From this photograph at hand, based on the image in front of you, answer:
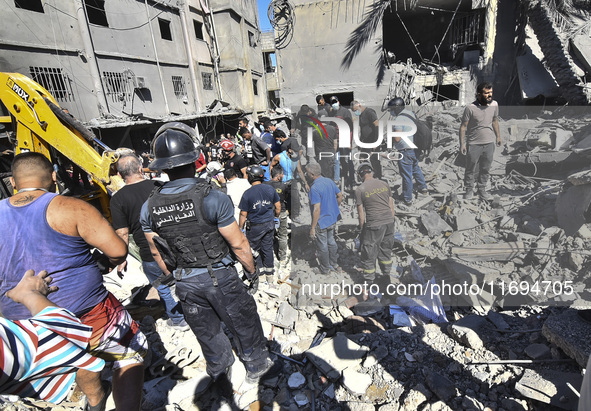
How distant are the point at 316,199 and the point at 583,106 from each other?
1068 cm

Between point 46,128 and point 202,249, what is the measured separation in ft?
13.0

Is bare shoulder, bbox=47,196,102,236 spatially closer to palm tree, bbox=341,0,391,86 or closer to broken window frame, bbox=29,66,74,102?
palm tree, bbox=341,0,391,86

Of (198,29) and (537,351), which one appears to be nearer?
(537,351)

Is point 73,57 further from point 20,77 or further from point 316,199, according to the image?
point 316,199

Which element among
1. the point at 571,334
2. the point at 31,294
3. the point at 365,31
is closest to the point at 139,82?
the point at 365,31

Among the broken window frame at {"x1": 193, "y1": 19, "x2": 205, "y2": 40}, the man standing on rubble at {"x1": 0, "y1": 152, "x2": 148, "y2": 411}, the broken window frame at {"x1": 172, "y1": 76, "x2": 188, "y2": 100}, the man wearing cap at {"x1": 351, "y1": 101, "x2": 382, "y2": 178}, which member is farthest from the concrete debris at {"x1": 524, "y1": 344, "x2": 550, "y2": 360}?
the broken window frame at {"x1": 193, "y1": 19, "x2": 205, "y2": 40}

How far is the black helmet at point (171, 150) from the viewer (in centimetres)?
222

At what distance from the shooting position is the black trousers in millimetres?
2424

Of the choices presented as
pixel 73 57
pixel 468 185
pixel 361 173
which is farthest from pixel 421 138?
pixel 73 57

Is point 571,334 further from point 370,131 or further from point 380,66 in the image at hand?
point 380,66

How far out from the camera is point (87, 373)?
2299 millimetres

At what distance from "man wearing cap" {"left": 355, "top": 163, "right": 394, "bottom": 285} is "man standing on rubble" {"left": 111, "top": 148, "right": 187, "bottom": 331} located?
8.66ft

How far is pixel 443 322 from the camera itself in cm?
358

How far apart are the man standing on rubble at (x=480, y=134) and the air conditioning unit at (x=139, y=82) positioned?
15073 millimetres
